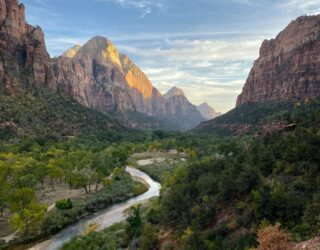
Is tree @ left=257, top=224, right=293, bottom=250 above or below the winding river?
above

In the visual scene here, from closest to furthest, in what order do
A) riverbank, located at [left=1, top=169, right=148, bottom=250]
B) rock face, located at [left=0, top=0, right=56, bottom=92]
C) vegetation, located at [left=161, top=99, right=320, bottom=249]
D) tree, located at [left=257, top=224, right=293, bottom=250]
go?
1. tree, located at [left=257, top=224, right=293, bottom=250]
2. vegetation, located at [left=161, top=99, right=320, bottom=249]
3. riverbank, located at [left=1, top=169, right=148, bottom=250]
4. rock face, located at [left=0, top=0, right=56, bottom=92]

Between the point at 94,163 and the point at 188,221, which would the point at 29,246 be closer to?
the point at 188,221

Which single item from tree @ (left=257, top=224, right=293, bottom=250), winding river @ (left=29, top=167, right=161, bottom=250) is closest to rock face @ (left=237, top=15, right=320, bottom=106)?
winding river @ (left=29, top=167, right=161, bottom=250)

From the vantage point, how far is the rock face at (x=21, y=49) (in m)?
149

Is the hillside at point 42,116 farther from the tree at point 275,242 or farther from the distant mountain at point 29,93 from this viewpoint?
the tree at point 275,242

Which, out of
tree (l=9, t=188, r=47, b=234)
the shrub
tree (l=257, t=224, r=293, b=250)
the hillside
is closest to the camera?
tree (l=257, t=224, r=293, b=250)

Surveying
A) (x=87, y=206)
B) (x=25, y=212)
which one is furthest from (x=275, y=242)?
(x=87, y=206)

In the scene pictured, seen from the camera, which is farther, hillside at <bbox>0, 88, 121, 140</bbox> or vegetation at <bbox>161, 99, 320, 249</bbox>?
hillside at <bbox>0, 88, 121, 140</bbox>

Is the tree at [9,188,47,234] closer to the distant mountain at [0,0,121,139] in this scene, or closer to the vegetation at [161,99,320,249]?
the vegetation at [161,99,320,249]

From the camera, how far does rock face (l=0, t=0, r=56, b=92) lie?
149 metres

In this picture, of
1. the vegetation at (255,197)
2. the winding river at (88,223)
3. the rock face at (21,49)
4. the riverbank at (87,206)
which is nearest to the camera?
the vegetation at (255,197)

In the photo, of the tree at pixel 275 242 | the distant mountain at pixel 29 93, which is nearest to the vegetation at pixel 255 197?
the tree at pixel 275 242

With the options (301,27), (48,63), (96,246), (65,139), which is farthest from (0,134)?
(301,27)

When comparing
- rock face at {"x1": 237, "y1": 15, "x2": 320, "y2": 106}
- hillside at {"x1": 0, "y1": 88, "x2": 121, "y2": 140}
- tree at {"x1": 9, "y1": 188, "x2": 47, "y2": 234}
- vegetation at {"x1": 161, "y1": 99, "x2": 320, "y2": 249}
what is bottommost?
tree at {"x1": 9, "y1": 188, "x2": 47, "y2": 234}
